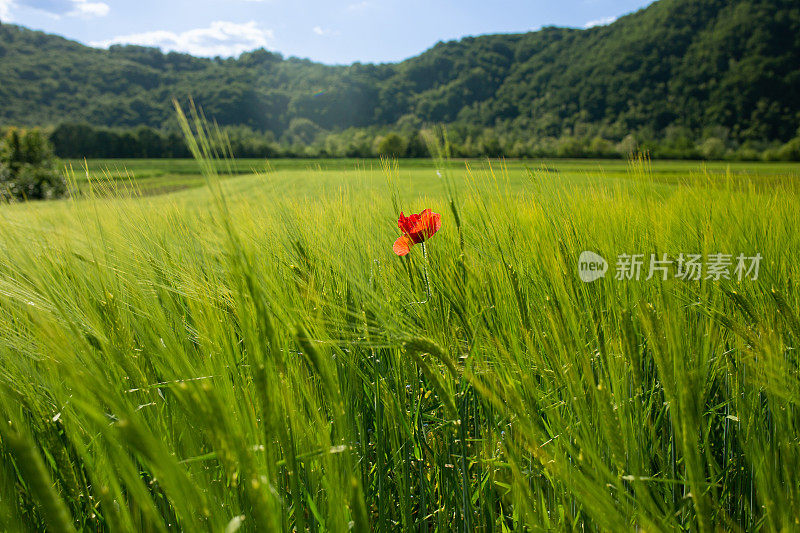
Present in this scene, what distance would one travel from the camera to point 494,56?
96.9 meters

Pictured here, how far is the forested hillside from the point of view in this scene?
200 feet

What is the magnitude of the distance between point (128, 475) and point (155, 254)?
734mm

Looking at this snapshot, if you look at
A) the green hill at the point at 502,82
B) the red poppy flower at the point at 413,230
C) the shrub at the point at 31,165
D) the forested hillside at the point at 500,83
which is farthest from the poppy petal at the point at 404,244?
the green hill at the point at 502,82

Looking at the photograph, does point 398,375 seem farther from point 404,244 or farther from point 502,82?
point 502,82

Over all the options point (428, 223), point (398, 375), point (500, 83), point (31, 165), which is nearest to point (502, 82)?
point (500, 83)

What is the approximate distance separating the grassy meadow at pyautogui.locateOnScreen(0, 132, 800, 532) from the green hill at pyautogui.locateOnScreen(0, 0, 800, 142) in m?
67.8

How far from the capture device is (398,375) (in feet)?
2.69

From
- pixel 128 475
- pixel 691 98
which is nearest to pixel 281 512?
pixel 128 475

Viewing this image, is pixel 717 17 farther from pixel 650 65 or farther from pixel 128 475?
pixel 128 475

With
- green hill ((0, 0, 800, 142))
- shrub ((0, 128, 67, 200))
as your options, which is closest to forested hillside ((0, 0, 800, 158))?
green hill ((0, 0, 800, 142))

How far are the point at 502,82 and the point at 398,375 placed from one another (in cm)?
10202

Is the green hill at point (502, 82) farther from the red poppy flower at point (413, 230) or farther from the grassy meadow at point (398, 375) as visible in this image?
the red poppy flower at point (413, 230)

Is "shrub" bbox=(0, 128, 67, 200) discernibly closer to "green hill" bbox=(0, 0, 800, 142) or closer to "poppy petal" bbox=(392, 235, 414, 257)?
"poppy petal" bbox=(392, 235, 414, 257)

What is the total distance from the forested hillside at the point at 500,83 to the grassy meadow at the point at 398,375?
60776 millimetres
